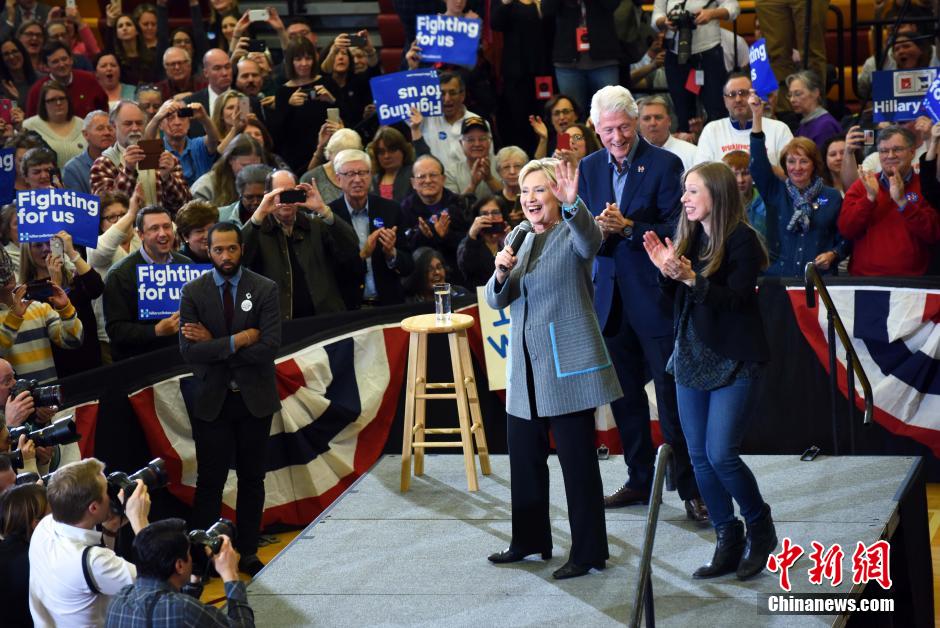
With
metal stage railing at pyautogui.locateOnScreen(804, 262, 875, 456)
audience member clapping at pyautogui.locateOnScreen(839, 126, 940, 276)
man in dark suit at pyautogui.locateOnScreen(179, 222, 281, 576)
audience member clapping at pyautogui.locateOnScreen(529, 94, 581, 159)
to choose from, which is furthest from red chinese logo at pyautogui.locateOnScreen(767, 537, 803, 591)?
audience member clapping at pyautogui.locateOnScreen(529, 94, 581, 159)

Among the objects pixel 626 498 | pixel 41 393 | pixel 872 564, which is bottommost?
pixel 872 564

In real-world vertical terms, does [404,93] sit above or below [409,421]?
above

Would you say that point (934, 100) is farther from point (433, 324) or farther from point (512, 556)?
point (512, 556)

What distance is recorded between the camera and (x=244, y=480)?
690 centimetres

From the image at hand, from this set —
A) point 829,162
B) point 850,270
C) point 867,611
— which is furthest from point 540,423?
point 829,162

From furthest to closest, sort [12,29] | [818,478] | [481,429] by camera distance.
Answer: [12,29]
[481,429]
[818,478]

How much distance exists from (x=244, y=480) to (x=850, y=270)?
3.74 metres

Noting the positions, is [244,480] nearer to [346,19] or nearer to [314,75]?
[314,75]

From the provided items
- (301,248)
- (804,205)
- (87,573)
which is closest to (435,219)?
(301,248)

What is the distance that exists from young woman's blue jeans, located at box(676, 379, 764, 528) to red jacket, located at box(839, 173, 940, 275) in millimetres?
3192

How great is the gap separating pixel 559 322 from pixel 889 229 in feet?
11.4

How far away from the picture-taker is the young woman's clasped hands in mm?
4945

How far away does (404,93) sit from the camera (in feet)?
30.5

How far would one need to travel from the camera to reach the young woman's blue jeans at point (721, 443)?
5.05 meters
